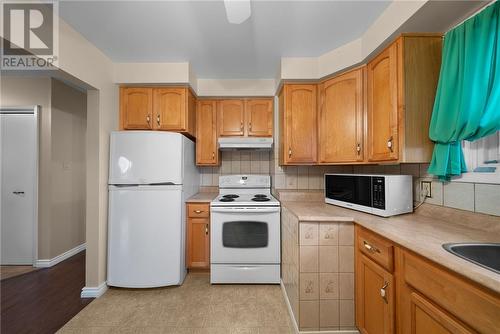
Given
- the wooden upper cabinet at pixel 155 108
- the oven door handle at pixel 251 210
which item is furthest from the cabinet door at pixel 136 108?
the oven door handle at pixel 251 210

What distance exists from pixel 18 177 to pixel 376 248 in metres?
4.12

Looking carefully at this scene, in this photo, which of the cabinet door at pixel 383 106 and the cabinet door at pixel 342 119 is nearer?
the cabinet door at pixel 383 106

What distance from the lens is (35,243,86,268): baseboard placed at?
2.66 metres

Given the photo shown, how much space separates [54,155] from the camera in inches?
109

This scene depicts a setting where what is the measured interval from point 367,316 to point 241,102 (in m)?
2.56

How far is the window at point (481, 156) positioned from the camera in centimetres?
120

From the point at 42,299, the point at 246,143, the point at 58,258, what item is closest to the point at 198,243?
the point at 246,143

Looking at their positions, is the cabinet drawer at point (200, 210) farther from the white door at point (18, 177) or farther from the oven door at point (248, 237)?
the white door at point (18, 177)

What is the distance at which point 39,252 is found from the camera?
266cm

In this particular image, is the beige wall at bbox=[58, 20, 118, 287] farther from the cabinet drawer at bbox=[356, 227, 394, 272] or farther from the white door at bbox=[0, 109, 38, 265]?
the cabinet drawer at bbox=[356, 227, 394, 272]

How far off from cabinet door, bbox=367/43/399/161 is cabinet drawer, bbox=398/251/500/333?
2.79ft

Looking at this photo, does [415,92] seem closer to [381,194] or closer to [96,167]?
[381,194]

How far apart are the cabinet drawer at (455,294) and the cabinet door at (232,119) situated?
2.25 meters

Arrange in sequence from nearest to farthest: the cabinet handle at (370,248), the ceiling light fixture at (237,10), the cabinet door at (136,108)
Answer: the cabinet handle at (370,248) < the ceiling light fixture at (237,10) < the cabinet door at (136,108)
